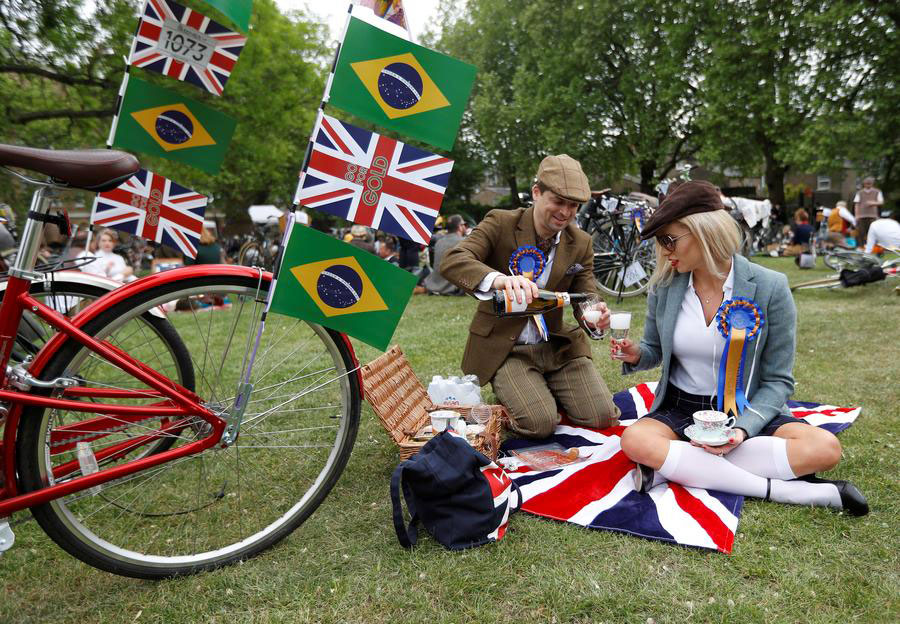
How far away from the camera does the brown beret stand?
8.36 ft

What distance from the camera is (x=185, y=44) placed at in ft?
11.5

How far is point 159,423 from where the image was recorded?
2.48 metres

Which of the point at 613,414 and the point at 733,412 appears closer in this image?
the point at 733,412

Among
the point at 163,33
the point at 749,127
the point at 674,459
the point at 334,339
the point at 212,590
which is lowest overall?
the point at 212,590

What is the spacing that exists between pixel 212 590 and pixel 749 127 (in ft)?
71.6

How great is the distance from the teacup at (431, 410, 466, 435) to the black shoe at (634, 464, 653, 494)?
83 centimetres

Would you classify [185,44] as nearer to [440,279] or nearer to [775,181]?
[440,279]

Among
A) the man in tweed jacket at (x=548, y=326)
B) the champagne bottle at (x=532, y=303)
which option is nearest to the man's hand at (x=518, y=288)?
the champagne bottle at (x=532, y=303)

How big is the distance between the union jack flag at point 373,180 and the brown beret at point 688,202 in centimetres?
100

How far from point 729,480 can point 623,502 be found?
47 centimetres

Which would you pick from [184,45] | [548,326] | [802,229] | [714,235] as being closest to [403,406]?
[548,326]

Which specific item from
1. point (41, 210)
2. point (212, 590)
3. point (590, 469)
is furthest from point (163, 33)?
point (590, 469)

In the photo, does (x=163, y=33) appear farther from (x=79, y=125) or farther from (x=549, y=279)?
(x=79, y=125)

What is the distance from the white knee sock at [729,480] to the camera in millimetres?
2523
